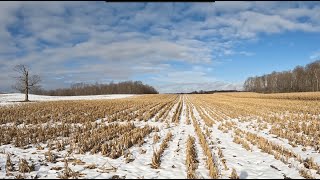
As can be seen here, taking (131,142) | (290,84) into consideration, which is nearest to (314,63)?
(290,84)

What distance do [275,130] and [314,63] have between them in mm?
105407

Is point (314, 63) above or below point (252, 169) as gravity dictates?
above

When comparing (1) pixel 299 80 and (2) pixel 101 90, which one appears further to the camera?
(2) pixel 101 90

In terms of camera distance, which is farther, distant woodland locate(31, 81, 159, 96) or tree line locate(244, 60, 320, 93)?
distant woodland locate(31, 81, 159, 96)

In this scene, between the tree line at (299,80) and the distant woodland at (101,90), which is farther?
the distant woodland at (101,90)

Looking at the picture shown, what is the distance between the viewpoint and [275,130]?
14.7m

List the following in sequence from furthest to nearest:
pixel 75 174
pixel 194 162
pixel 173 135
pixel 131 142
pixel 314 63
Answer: pixel 314 63 → pixel 173 135 → pixel 131 142 → pixel 194 162 → pixel 75 174

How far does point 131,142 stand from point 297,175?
6.30 metres

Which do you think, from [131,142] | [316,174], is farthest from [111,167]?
[316,174]

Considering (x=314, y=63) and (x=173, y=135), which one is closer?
(x=173, y=135)

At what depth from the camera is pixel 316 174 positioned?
24.7 feet

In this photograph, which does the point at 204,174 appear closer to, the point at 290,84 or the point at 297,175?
the point at 297,175

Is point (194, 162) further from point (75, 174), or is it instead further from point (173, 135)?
point (173, 135)

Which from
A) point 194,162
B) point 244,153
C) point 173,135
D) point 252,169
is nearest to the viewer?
point 252,169
